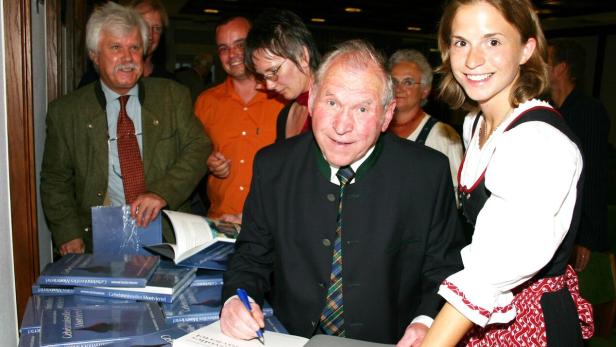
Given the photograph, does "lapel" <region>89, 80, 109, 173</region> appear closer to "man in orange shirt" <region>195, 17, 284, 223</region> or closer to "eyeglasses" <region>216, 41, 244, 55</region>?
"man in orange shirt" <region>195, 17, 284, 223</region>

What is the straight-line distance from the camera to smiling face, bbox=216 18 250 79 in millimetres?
2979

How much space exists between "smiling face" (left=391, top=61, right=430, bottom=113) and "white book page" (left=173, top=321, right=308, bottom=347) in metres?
2.23

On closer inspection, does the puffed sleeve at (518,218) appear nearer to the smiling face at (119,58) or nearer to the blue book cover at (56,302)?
the blue book cover at (56,302)

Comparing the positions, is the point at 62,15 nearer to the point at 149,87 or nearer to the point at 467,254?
the point at 149,87

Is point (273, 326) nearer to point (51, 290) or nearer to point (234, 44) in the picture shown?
point (51, 290)

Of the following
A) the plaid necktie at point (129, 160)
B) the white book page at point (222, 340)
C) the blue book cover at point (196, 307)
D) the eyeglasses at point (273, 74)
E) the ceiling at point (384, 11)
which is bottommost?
the blue book cover at point (196, 307)

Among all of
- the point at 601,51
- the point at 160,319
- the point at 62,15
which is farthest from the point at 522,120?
the point at 601,51

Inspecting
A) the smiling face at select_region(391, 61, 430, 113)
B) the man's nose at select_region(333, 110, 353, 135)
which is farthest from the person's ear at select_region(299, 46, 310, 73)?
the smiling face at select_region(391, 61, 430, 113)

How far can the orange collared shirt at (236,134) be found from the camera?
112 inches

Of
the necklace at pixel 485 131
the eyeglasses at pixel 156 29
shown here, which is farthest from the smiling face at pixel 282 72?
the eyeglasses at pixel 156 29

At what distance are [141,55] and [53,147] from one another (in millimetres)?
566

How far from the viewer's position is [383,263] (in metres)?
1.66

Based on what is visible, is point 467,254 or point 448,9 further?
point 448,9

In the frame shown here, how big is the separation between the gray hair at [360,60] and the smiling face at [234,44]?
137 centimetres
